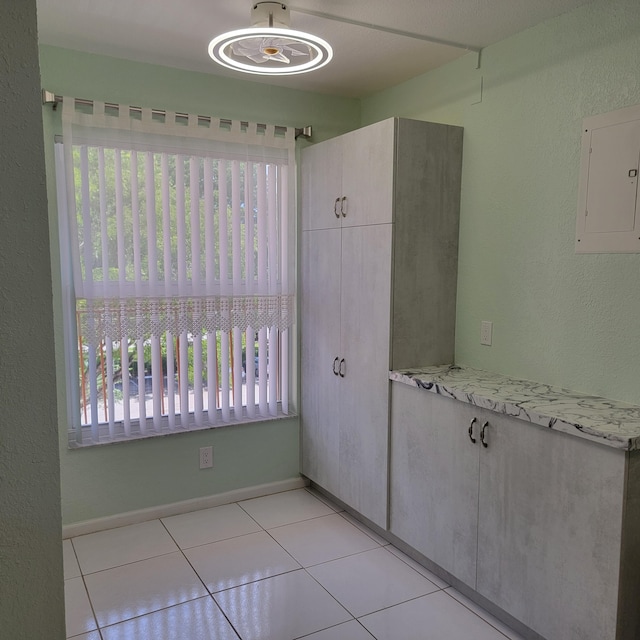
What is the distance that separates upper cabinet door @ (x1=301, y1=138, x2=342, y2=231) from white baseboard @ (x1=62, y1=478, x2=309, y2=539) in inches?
65.2

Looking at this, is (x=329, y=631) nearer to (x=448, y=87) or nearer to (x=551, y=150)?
(x=551, y=150)

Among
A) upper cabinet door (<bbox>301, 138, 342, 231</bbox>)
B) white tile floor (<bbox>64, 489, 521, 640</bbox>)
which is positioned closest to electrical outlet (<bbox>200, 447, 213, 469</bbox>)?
white tile floor (<bbox>64, 489, 521, 640</bbox>)

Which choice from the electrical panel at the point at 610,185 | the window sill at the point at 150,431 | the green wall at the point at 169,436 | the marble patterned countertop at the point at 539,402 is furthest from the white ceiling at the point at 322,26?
the window sill at the point at 150,431

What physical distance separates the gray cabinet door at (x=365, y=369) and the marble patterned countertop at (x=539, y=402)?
0.23m

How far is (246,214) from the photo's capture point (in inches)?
126

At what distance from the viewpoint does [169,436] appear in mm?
3162

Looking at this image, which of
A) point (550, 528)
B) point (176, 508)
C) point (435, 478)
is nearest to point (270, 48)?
point (435, 478)

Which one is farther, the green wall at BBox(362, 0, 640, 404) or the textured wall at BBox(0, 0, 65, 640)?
the green wall at BBox(362, 0, 640, 404)

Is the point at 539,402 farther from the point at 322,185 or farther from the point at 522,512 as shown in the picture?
the point at 322,185

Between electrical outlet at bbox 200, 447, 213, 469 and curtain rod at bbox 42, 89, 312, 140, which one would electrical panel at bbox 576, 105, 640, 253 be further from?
electrical outlet at bbox 200, 447, 213, 469

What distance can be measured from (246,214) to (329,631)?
2.17m

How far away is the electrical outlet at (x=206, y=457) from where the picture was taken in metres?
3.28

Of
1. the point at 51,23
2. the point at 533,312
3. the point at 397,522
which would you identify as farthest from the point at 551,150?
the point at 51,23

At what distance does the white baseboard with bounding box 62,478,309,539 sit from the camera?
2.98 m
